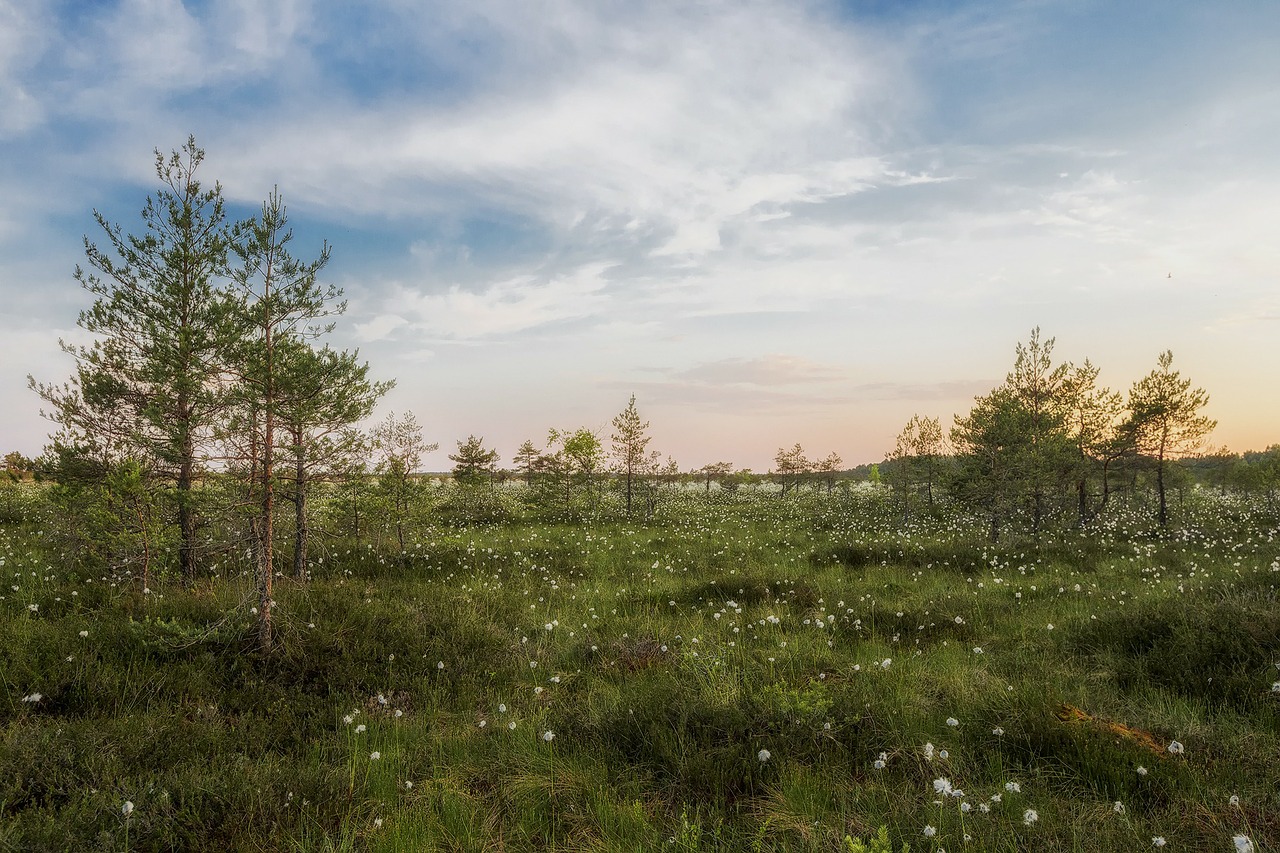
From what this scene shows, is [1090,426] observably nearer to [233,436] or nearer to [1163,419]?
[1163,419]

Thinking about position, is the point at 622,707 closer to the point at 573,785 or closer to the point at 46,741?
the point at 573,785

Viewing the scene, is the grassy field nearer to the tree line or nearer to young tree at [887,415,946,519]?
the tree line

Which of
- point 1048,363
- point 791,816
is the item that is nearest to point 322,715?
point 791,816

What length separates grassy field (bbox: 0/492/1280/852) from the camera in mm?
3496

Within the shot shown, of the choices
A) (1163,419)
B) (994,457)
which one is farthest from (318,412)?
(1163,419)

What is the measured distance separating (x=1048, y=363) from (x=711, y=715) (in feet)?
71.8

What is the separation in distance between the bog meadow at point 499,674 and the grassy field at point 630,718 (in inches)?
1.3

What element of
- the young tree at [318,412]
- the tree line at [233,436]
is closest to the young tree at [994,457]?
the tree line at [233,436]

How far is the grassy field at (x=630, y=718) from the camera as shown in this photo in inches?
138

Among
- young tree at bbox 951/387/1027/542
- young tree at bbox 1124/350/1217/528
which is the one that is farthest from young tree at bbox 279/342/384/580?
young tree at bbox 1124/350/1217/528

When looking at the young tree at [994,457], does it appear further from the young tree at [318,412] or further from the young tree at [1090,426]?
the young tree at [318,412]

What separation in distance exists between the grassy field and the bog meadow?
0.11ft

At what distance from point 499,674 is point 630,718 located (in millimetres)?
2203

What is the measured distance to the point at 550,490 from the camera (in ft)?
87.0
